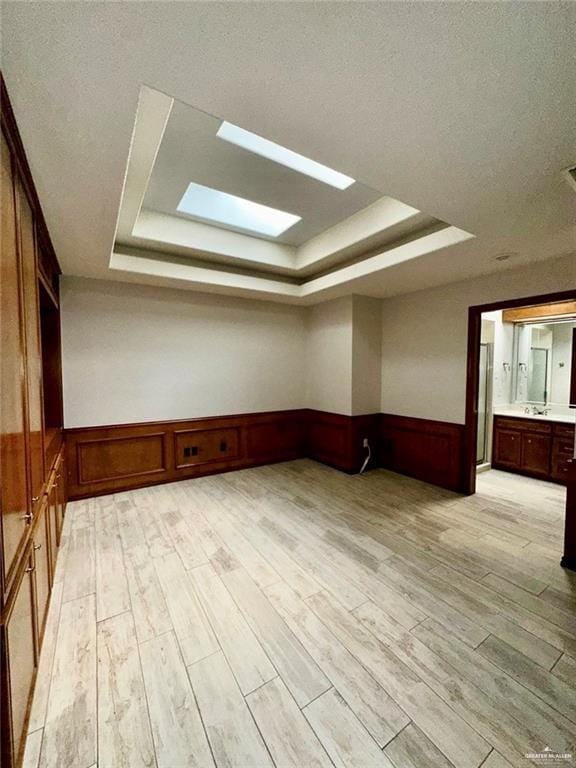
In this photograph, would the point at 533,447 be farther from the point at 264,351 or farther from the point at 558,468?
the point at 264,351

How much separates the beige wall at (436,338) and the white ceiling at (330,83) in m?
1.66

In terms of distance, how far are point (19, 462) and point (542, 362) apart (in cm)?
642

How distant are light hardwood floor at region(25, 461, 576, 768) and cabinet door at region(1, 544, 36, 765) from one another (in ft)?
0.44

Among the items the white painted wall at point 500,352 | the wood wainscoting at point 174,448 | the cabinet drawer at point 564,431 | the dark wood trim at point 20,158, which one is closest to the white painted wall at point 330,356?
the wood wainscoting at point 174,448

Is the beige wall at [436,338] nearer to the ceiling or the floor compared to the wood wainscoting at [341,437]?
nearer to the ceiling

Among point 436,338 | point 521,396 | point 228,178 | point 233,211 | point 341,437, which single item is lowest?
point 341,437

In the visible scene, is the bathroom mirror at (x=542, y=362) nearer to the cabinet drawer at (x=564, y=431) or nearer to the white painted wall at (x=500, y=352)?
the white painted wall at (x=500, y=352)

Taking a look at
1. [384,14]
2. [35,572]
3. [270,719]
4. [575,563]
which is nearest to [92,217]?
[384,14]

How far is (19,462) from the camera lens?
4.62 feet

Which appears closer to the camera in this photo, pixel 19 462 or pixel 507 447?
pixel 19 462

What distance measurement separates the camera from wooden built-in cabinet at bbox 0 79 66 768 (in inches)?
44.7

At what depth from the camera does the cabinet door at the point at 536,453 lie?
4.16 meters

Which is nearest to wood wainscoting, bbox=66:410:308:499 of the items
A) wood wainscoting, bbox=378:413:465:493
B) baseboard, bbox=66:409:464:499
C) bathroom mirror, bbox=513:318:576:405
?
baseboard, bbox=66:409:464:499

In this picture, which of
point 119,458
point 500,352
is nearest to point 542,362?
point 500,352
